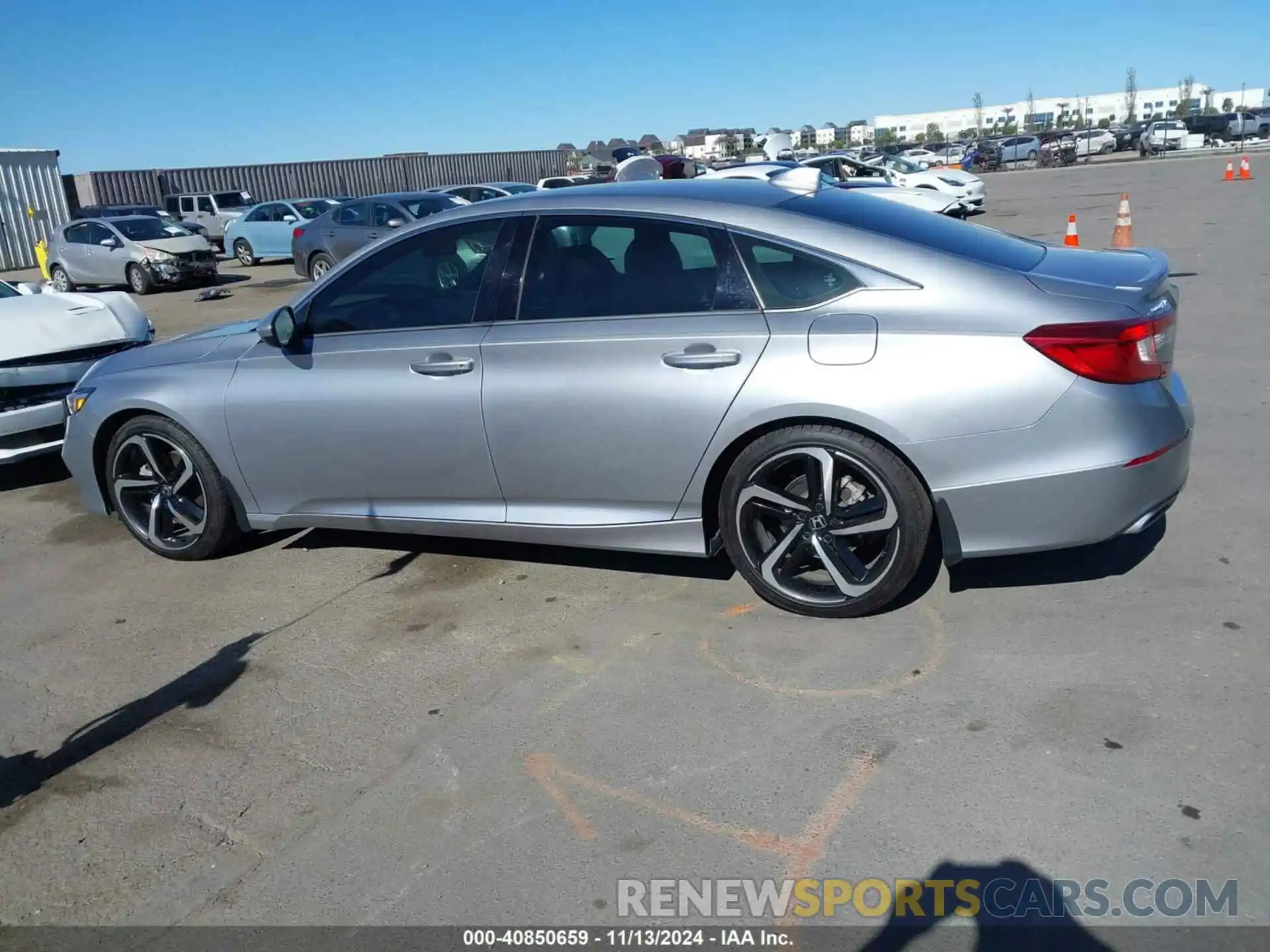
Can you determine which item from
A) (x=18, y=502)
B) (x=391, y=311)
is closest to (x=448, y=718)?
(x=391, y=311)

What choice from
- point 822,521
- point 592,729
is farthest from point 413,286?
point 592,729

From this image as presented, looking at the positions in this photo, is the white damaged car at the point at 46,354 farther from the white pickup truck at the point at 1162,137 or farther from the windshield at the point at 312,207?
the white pickup truck at the point at 1162,137

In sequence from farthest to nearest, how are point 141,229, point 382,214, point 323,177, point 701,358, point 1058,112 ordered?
1. point 1058,112
2. point 323,177
3. point 141,229
4. point 382,214
5. point 701,358

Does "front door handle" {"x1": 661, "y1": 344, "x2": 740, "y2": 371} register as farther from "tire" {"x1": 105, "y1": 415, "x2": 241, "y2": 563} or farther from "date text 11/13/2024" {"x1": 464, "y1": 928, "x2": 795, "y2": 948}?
"tire" {"x1": 105, "y1": 415, "x2": 241, "y2": 563}

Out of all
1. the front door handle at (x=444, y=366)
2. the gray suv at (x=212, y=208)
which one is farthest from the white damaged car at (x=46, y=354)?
the gray suv at (x=212, y=208)

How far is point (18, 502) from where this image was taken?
22.6 feet

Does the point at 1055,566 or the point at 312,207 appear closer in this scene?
the point at 1055,566

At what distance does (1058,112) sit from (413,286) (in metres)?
140

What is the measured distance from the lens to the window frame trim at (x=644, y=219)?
13.3 ft

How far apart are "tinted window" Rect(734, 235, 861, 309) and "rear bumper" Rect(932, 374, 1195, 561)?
0.77 m

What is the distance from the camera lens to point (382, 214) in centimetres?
1872

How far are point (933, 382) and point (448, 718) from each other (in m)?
2.05

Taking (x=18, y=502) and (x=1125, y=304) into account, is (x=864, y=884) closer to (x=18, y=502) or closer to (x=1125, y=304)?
(x=1125, y=304)

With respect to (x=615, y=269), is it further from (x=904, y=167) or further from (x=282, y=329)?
(x=904, y=167)
